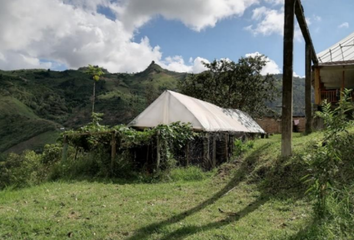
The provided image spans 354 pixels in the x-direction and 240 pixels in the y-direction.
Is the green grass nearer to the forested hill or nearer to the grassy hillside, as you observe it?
the grassy hillside

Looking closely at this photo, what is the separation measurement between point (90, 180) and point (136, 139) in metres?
1.83

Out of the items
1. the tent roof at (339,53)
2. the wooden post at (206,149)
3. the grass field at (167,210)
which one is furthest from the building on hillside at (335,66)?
the grass field at (167,210)

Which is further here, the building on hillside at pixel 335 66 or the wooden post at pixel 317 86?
the wooden post at pixel 317 86

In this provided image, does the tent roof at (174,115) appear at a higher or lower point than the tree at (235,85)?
lower

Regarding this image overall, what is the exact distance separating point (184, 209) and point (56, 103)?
81.7 m

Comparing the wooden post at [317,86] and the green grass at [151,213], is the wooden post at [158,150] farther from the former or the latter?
the wooden post at [317,86]

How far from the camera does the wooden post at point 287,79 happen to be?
6332 mm

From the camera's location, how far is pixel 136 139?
8.93m

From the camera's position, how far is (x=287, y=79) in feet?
21.2

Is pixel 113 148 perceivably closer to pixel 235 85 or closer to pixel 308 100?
pixel 308 100

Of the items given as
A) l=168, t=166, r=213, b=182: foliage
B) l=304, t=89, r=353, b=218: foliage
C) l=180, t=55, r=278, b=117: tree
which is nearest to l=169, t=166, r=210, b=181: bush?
l=168, t=166, r=213, b=182: foliage

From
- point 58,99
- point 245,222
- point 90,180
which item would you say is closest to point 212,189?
point 245,222

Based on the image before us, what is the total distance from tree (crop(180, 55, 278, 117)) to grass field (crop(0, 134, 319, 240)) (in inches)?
913

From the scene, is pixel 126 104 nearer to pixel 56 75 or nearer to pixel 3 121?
pixel 3 121
